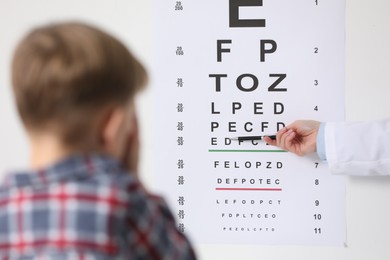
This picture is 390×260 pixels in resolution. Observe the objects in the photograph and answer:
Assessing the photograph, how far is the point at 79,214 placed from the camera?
47 centimetres

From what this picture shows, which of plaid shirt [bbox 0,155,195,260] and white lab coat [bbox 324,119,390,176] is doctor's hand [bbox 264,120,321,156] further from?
plaid shirt [bbox 0,155,195,260]

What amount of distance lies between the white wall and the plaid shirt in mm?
573

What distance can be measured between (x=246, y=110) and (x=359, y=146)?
0.21m

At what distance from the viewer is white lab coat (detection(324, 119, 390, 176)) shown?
3.15ft

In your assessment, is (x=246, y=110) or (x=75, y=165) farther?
(x=246, y=110)

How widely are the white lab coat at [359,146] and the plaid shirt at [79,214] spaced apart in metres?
0.54

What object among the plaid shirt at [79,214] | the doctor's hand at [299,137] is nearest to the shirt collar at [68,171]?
the plaid shirt at [79,214]

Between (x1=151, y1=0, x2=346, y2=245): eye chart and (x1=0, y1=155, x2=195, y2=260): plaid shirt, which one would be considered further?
(x1=151, y1=0, x2=346, y2=245): eye chart

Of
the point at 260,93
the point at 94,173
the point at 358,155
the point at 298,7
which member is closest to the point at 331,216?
the point at 358,155

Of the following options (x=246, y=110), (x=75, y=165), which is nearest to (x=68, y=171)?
(x=75, y=165)

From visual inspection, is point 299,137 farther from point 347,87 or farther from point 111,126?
point 111,126

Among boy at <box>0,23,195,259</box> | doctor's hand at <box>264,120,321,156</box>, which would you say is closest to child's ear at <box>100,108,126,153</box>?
boy at <box>0,23,195,259</box>

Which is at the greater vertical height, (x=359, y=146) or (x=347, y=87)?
(x=347, y=87)

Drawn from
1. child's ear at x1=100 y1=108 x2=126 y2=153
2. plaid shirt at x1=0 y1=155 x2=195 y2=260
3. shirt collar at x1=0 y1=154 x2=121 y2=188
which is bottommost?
plaid shirt at x1=0 y1=155 x2=195 y2=260
